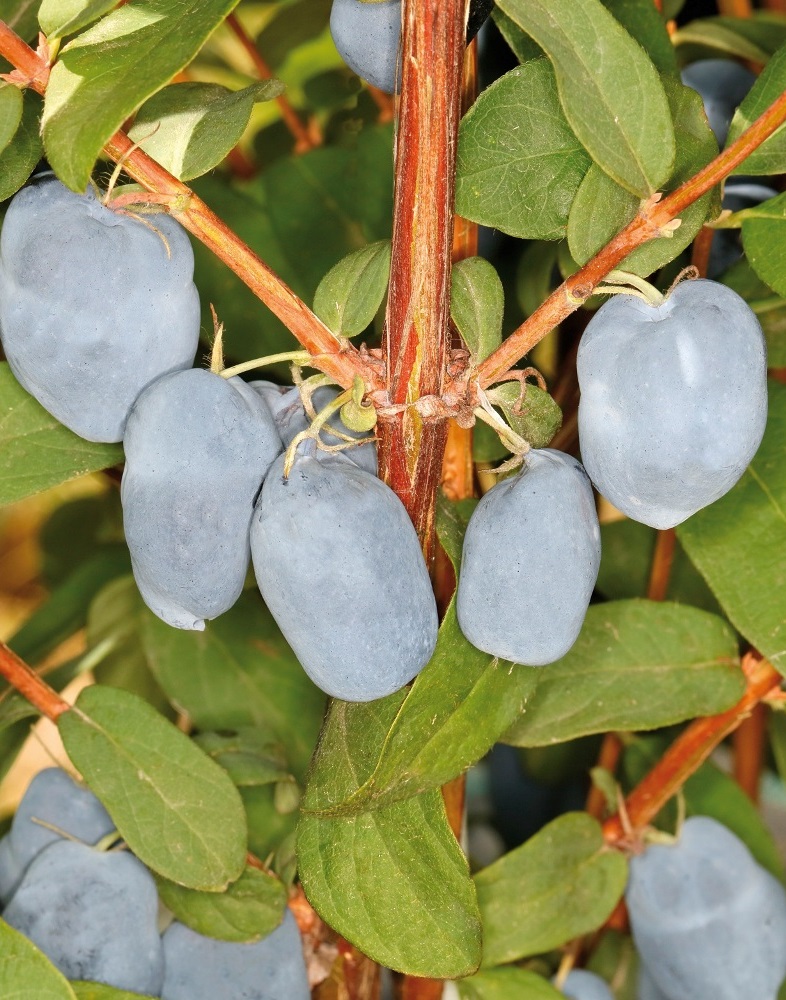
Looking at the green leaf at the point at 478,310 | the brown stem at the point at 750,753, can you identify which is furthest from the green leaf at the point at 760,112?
the brown stem at the point at 750,753

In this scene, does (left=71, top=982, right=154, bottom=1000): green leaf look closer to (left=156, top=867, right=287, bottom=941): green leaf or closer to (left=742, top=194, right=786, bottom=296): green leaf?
(left=156, top=867, right=287, bottom=941): green leaf

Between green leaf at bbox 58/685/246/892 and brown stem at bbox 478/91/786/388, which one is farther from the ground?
brown stem at bbox 478/91/786/388

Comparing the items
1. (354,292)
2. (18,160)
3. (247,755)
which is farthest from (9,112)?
(247,755)

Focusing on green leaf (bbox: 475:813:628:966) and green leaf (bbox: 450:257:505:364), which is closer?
green leaf (bbox: 450:257:505:364)

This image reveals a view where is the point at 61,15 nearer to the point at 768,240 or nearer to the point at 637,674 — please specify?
the point at 768,240

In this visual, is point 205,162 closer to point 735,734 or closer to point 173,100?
point 173,100

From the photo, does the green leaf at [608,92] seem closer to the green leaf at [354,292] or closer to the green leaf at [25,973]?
the green leaf at [354,292]

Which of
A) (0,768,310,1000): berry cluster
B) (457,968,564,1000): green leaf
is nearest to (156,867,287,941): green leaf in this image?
(0,768,310,1000): berry cluster
